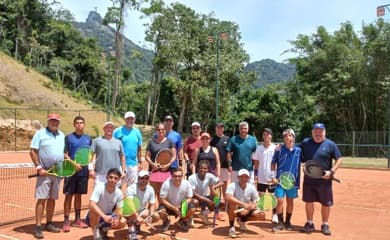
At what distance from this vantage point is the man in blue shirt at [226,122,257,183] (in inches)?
334

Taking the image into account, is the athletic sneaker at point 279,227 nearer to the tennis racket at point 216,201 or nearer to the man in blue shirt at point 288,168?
the man in blue shirt at point 288,168

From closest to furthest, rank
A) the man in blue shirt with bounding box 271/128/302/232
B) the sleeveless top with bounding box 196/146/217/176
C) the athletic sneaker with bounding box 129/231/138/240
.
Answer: the athletic sneaker with bounding box 129/231/138/240 → the man in blue shirt with bounding box 271/128/302/232 → the sleeveless top with bounding box 196/146/217/176

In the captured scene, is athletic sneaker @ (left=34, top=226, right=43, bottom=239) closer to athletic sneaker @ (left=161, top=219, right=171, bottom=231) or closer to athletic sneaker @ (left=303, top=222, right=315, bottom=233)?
athletic sneaker @ (left=161, top=219, right=171, bottom=231)

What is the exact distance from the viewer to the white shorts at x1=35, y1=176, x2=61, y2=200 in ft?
23.8

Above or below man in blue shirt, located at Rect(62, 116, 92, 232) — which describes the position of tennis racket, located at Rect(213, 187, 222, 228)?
below

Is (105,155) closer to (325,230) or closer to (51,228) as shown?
(51,228)

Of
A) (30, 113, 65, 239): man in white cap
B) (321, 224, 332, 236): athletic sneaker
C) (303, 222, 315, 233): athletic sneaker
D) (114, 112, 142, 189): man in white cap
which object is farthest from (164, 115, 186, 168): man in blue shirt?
(321, 224, 332, 236): athletic sneaker

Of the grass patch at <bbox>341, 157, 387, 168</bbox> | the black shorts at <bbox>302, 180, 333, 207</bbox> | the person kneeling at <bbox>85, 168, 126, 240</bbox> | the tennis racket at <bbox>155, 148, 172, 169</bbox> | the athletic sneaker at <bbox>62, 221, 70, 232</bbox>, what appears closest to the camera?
the person kneeling at <bbox>85, 168, 126, 240</bbox>

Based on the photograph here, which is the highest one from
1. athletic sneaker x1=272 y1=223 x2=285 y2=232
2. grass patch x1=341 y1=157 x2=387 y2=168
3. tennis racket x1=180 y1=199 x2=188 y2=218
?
tennis racket x1=180 y1=199 x2=188 y2=218

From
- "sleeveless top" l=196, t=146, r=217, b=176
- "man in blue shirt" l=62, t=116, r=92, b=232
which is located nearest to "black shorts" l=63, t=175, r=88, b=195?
"man in blue shirt" l=62, t=116, r=92, b=232

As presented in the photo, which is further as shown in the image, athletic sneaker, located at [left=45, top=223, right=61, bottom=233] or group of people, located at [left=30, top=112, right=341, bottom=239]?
athletic sneaker, located at [left=45, top=223, right=61, bottom=233]

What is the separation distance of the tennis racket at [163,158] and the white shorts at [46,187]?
1.81 meters

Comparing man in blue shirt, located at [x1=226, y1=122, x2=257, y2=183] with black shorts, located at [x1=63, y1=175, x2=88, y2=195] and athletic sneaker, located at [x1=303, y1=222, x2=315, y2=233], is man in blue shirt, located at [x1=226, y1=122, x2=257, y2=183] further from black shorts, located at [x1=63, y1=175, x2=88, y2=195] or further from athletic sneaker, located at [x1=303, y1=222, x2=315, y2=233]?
black shorts, located at [x1=63, y1=175, x2=88, y2=195]

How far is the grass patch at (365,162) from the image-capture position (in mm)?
26050
